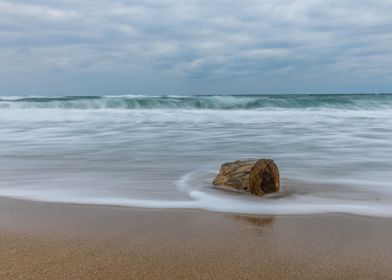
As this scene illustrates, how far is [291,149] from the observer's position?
6410 mm

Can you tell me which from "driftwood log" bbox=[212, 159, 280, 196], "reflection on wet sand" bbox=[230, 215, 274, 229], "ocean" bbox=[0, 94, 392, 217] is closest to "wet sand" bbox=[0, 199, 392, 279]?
"reflection on wet sand" bbox=[230, 215, 274, 229]

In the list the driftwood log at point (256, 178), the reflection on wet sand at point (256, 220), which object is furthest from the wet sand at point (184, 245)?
the driftwood log at point (256, 178)

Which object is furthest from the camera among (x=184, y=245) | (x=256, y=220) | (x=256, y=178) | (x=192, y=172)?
(x=192, y=172)

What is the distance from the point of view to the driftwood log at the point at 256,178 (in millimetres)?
3451

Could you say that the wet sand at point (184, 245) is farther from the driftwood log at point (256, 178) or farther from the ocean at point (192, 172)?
the driftwood log at point (256, 178)

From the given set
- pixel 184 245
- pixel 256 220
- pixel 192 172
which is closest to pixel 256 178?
pixel 256 220

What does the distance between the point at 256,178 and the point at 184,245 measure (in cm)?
132

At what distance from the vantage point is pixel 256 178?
346 centimetres

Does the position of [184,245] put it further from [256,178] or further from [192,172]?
[192,172]

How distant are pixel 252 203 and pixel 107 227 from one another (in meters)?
1.12

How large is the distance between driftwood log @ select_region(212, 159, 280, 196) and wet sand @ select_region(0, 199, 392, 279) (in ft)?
2.11

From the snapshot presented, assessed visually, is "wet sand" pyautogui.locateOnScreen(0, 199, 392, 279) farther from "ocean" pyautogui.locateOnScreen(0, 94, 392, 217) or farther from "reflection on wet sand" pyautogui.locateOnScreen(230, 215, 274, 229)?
"ocean" pyautogui.locateOnScreen(0, 94, 392, 217)

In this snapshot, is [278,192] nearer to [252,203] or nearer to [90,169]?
[252,203]

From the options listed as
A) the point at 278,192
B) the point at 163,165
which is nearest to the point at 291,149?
the point at 163,165
